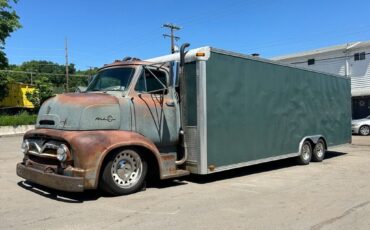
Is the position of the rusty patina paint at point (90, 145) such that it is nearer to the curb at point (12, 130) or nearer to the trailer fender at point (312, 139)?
the trailer fender at point (312, 139)

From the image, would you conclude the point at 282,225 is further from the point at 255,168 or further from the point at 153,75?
the point at 255,168

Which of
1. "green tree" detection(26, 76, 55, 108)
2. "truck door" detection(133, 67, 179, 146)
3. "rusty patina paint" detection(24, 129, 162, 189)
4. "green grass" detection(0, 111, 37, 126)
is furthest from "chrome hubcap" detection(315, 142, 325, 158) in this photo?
"green tree" detection(26, 76, 55, 108)

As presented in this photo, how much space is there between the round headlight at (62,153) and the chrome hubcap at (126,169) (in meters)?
0.88

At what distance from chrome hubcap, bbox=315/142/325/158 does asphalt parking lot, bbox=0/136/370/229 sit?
287 cm

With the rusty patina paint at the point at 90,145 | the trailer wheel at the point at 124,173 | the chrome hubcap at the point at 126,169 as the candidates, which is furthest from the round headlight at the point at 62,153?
the chrome hubcap at the point at 126,169

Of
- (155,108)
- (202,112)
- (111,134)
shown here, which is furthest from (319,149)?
(111,134)

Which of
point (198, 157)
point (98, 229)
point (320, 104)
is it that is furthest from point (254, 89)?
point (98, 229)

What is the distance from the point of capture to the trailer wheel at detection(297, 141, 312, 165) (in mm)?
12655

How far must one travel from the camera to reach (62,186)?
711 cm

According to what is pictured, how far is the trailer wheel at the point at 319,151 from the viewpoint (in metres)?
13.4

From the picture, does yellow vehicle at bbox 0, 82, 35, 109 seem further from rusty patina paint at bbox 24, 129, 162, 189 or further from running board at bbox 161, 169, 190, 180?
rusty patina paint at bbox 24, 129, 162, 189

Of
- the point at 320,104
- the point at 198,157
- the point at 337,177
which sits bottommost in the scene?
the point at 337,177

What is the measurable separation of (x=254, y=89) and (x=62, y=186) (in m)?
5.33

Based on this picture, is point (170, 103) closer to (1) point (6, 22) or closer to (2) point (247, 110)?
(2) point (247, 110)
